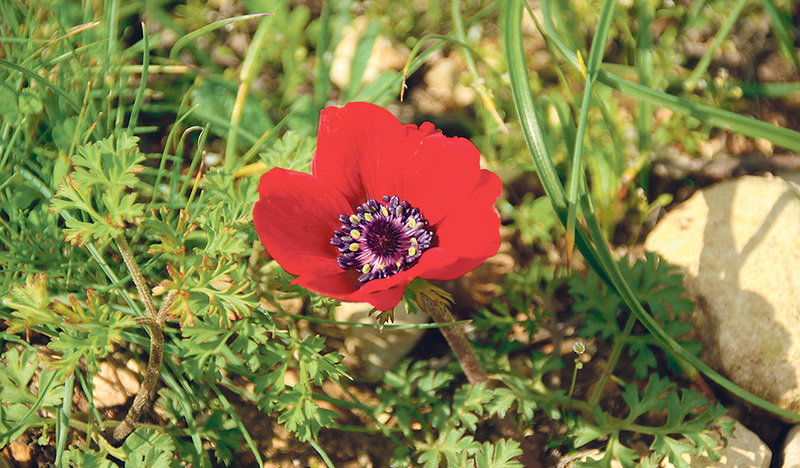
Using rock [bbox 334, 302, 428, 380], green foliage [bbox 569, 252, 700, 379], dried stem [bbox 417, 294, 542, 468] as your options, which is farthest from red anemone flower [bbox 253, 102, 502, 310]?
green foliage [bbox 569, 252, 700, 379]

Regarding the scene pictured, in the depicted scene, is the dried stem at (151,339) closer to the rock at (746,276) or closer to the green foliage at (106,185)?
the green foliage at (106,185)

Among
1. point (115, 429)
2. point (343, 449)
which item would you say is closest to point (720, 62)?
point (343, 449)

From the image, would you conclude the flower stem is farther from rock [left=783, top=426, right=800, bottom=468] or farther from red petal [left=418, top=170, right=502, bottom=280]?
red petal [left=418, top=170, right=502, bottom=280]

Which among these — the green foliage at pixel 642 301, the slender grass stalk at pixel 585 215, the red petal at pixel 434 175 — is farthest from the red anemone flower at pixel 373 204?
the green foliage at pixel 642 301

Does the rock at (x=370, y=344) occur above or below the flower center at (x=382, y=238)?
below

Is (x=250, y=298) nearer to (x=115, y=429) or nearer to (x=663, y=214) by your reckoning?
(x=115, y=429)

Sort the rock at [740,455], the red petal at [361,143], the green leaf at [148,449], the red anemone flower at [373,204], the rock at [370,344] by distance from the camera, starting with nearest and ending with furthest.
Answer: the red anemone flower at [373,204] < the red petal at [361,143] < the green leaf at [148,449] < the rock at [740,455] < the rock at [370,344]
